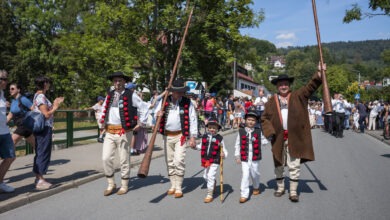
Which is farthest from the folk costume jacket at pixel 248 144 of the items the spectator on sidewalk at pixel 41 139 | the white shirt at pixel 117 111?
the spectator on sidewalk at pixel 41 139

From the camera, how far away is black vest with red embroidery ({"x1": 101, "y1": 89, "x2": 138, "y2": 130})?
6629 mm

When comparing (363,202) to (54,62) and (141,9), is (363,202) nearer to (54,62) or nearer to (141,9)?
(141,9)

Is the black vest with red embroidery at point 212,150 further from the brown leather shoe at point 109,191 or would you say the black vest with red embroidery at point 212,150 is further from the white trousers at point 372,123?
the white trousers at point 372,123

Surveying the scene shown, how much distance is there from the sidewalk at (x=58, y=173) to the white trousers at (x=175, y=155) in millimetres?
1971

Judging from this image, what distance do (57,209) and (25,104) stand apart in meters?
2.48

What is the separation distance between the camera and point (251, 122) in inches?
257

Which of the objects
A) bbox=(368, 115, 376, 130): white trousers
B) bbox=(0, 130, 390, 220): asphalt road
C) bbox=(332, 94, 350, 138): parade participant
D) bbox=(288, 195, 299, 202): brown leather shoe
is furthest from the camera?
bbox=(368, 115, 376, 130): white trousers

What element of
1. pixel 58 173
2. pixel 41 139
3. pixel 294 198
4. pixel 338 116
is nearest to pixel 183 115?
pixel 294 198

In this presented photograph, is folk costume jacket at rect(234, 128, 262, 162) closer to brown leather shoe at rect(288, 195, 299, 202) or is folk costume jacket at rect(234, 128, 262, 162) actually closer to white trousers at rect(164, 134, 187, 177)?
brown leather shoe at rect(288, 195, 299, 202)

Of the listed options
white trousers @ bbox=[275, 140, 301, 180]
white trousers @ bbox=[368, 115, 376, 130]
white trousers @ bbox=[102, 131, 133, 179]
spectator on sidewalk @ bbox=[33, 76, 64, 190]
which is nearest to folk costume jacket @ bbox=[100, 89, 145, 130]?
white trousers @ bbox=[102, 131, 133, 179]

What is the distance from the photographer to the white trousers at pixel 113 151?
6.63m

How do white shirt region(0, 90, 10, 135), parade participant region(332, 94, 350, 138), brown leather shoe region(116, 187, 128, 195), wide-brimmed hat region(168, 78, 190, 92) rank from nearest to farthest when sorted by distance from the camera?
white shirt region(0, 90, 10, 135) < wide-brimmed hat region(168, 78, 190, 92) < brown leather shoe region(116, 187, 128, 195) < parade participant region(332, 94, 350, 138)

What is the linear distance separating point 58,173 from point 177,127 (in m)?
3.17

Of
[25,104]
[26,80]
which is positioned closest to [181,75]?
[25,104]
